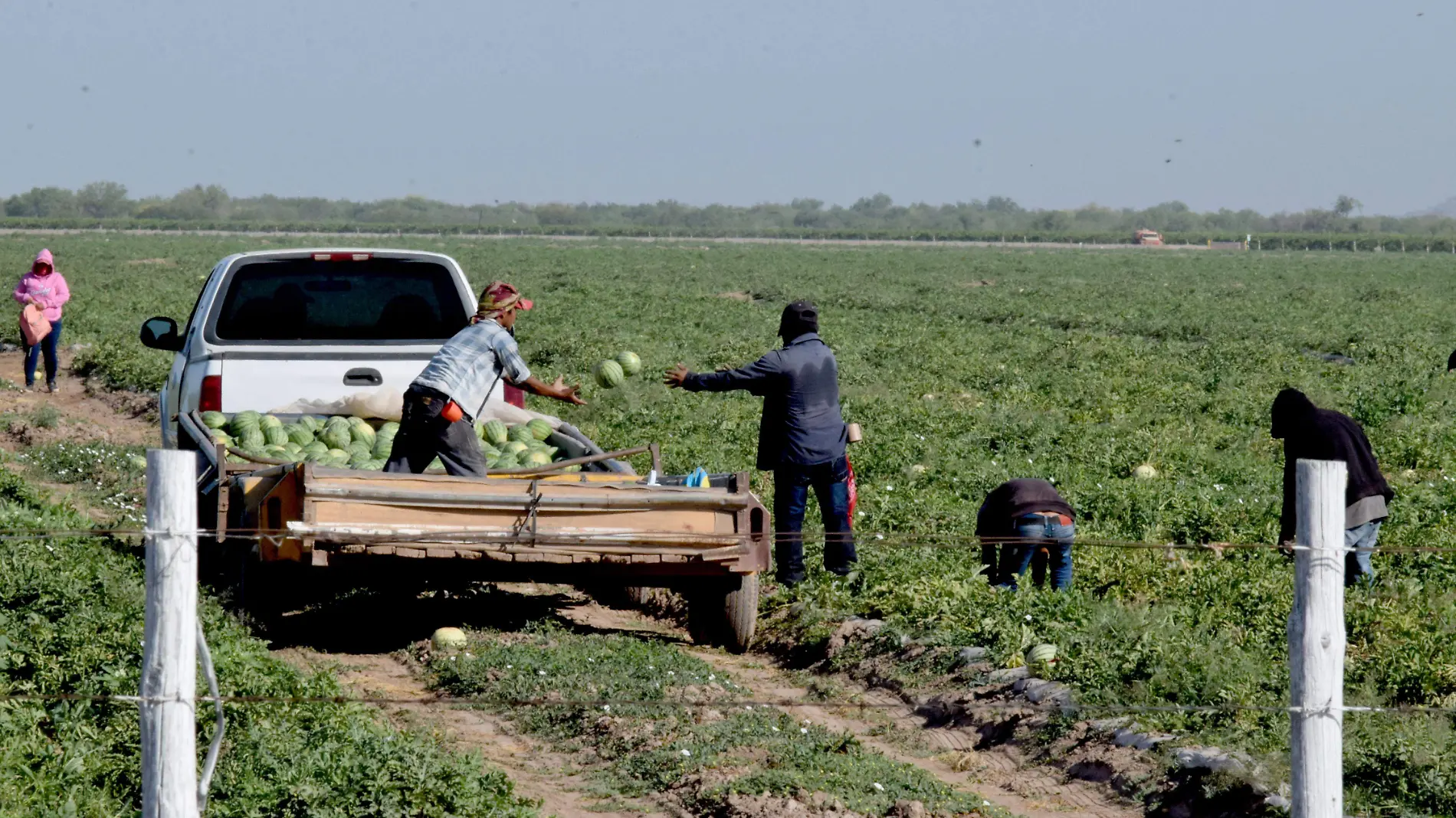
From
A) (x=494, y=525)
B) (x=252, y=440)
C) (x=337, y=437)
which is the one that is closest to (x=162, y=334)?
(x=252, y=440)

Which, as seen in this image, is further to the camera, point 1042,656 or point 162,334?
point 162,334

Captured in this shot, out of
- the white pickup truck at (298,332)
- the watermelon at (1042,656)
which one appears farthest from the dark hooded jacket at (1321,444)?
the white pickup truck at (298,332)

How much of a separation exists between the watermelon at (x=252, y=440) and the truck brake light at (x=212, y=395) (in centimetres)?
52

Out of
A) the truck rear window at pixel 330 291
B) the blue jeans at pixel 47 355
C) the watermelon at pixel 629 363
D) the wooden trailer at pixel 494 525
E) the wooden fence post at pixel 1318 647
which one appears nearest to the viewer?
the wooden fence post at pixel 1318 647

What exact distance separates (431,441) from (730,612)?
1.84m

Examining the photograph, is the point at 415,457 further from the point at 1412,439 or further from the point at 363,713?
the point at 1412,439

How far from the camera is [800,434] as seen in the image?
9461 mm

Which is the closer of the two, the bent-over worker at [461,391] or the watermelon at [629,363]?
the bent-over worker at [461,391]

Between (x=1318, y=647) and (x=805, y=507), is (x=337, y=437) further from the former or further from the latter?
(x=1318, y=647)

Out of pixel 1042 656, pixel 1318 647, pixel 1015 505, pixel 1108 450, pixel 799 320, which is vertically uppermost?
pixel 799 320

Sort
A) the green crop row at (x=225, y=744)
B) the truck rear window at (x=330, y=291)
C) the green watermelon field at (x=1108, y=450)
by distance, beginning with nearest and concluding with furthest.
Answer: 1. the green crop row at (x=225, y=744)
2. the green watermelon field at (x=1108, y=450)
3. the truck rear window at (x=330, y=291)

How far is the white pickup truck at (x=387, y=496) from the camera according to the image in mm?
7312

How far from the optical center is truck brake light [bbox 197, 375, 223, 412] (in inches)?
384

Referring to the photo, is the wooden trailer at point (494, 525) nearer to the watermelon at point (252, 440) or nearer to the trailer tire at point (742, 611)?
the trailer tire at point (742, 611)
